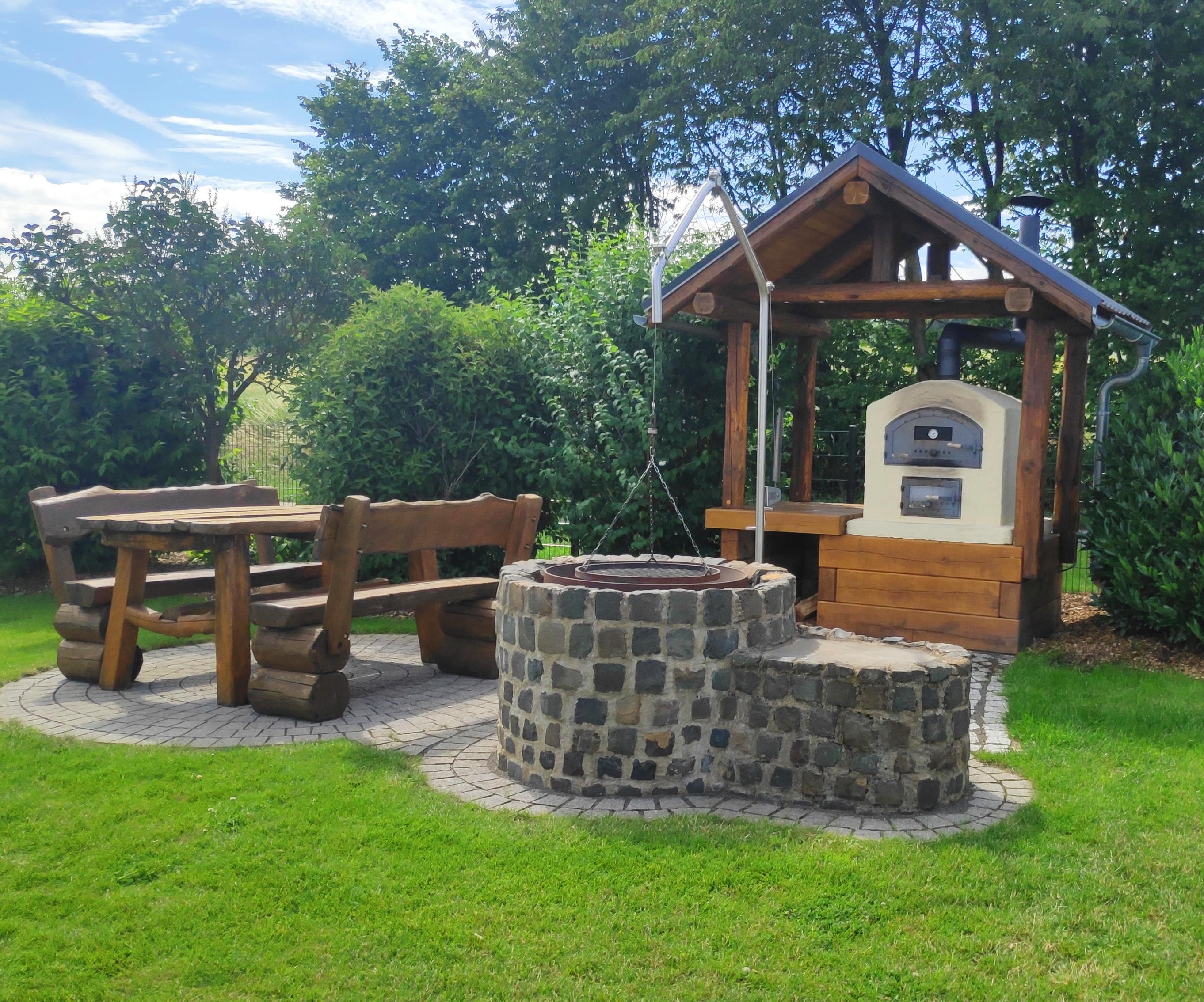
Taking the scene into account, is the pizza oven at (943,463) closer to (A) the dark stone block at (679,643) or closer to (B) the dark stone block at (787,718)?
(B) the dark stone block at (787,718)

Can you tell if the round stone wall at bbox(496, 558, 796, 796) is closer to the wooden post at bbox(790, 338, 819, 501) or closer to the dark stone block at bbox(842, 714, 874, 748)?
the dark stone block at bbox(842, 714, 874, 748)

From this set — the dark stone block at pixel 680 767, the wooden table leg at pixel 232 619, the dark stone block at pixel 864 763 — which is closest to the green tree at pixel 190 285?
the wooden table leg at pixel 232 619

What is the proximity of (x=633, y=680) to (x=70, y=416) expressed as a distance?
31.8 feet

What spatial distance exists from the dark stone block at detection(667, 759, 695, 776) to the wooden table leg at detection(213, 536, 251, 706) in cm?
302

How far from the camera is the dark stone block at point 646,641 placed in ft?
16.1

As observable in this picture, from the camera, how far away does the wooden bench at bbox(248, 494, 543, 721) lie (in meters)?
6.29

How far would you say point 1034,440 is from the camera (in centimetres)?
812

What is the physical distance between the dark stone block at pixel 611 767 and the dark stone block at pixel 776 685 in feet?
2.43

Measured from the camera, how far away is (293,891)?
12.9 feet

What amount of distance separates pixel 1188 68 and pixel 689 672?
547 inches

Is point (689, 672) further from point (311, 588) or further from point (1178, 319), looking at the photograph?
point (1178, 319)

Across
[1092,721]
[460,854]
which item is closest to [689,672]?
[460,854]

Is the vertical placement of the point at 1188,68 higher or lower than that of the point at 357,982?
higher

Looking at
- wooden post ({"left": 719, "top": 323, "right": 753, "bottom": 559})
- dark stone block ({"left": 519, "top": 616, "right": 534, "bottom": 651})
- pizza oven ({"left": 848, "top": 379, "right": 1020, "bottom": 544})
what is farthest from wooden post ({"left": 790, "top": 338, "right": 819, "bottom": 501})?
dark stone block ({"left": 519, "top": 616, "right": 534, "bottom": 651})
